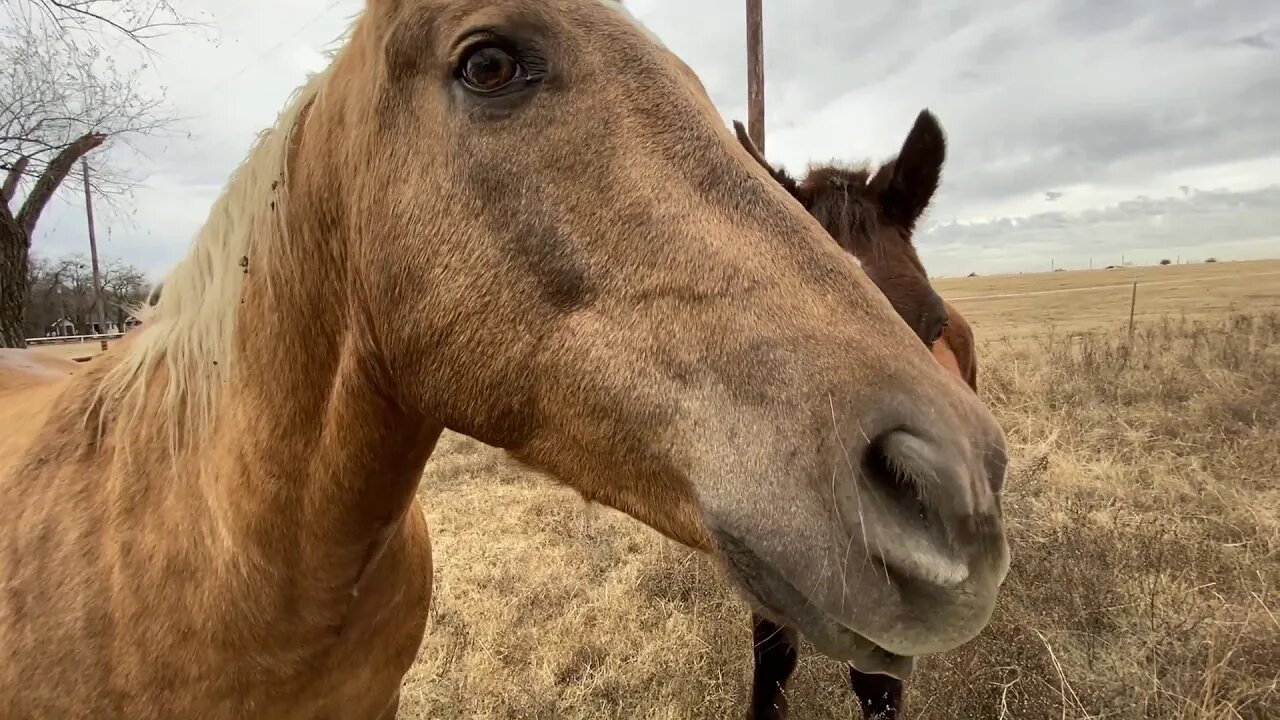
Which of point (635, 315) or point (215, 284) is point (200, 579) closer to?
point (215, 284)

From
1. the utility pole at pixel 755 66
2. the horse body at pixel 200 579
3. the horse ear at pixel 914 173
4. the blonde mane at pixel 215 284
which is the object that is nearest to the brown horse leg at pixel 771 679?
the horse body at pixel 200 579

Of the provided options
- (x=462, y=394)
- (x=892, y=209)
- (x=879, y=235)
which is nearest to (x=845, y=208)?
(x=879, y=235)

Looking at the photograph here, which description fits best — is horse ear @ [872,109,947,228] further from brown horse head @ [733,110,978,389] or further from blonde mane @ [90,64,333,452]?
blonde mane @ [90,64,333,452]

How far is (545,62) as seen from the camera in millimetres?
1377

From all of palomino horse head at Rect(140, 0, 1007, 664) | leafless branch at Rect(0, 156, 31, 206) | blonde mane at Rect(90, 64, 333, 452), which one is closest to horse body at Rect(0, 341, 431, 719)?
blonde mane at Rect(90, 64, 333, 452)

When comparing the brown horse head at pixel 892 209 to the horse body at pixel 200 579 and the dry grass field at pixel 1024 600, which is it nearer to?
the dry grass field at pixel 1024 600

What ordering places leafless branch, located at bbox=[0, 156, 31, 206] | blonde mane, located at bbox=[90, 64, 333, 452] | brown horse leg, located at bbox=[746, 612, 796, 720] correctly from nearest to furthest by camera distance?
blonde mane, located at bbox=[90, 64, 333, 452] < brown horse leg, located at bbox=[746, 612, 796, 720] < leafless branch, located at bbox=[0, 156, 31, 206]

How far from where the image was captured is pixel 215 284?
72.9 inches

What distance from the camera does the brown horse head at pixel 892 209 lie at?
3.44 metres

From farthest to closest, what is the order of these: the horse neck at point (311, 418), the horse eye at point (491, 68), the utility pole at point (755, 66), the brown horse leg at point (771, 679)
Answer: the utility pole at point (755, 66)
the brown horse leg at point (771, 679)
the horse neck at point (311, 418)
the horse eye at point (491, 68)

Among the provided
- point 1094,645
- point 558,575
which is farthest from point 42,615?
point 1094,645

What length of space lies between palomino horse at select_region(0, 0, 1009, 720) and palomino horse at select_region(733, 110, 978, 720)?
1.98m

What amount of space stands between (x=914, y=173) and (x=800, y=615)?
336 centimetres

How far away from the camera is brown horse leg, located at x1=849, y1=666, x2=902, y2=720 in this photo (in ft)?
10.3
